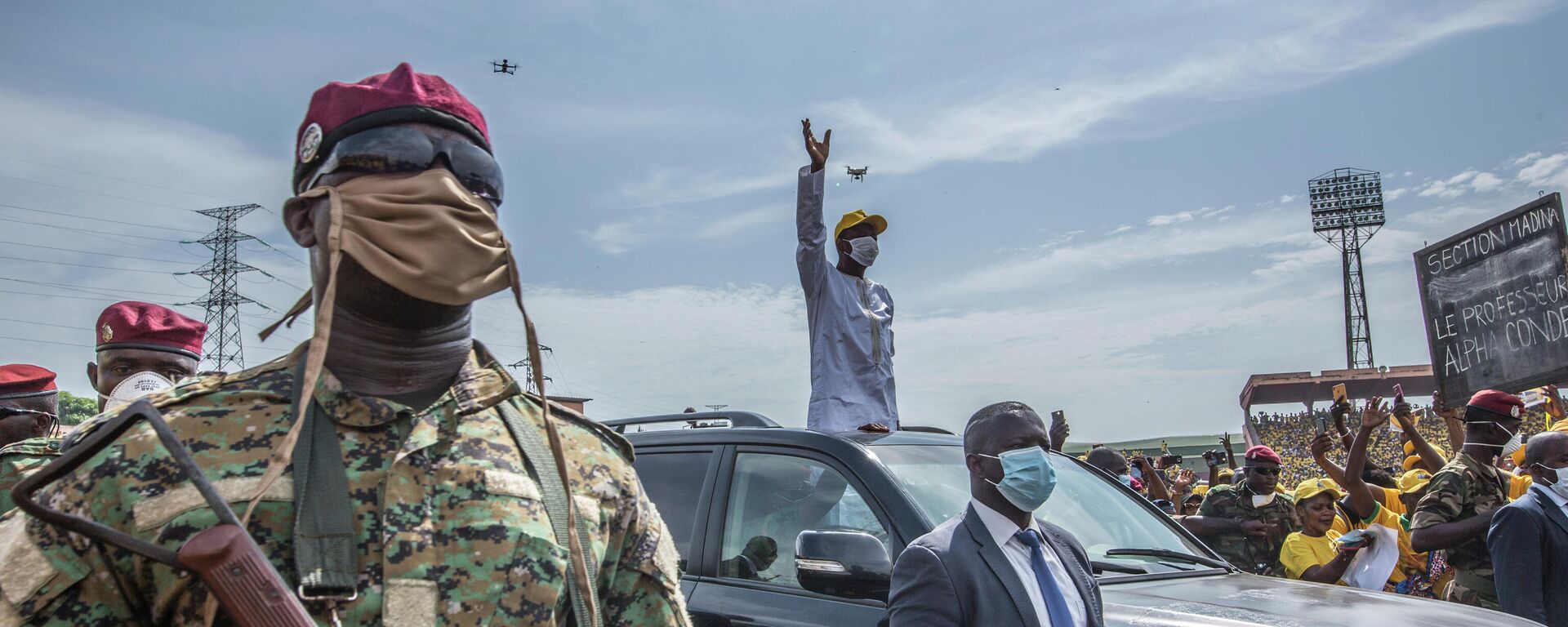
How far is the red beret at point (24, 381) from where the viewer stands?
4648 millimetres

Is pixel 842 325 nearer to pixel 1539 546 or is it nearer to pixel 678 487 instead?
pixel 678 487

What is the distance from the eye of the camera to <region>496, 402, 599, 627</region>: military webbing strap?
5.51 ft

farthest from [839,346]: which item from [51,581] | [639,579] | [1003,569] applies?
[51,581]

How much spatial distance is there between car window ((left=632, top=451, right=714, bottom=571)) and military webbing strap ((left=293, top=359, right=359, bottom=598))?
10.3 feet

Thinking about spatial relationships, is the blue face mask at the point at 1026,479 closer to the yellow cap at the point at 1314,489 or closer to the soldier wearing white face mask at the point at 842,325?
the soldier wearing white face mask at the point at 842,325

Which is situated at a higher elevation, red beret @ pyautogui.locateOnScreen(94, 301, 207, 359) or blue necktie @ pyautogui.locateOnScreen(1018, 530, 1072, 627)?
red beret @ pyautogui.locateOnScreen(94, 301, 207, 359)

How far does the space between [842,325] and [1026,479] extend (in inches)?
95.4

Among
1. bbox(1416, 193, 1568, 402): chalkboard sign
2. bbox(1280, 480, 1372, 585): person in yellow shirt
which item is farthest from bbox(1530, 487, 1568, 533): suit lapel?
bbox(1416, 193, 1568, 402): chalkboard sign

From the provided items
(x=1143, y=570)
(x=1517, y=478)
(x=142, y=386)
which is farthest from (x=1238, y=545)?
(x=142, y=386)

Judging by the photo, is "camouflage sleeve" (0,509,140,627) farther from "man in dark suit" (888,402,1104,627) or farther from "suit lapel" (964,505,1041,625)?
"suit lapel" (964,505,1041,625)

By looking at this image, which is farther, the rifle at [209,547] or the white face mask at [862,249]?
the white face mask at [862,249]

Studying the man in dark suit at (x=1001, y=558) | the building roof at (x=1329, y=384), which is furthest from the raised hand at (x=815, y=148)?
the building roof at (x=1329, y=384)

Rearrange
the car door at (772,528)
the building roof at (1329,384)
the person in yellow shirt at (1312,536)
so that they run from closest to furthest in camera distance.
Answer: the car door at (772,528)
the person in yellow shirt at (1312,536)
the building roof at (1329,384)

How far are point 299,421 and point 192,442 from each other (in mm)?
152
